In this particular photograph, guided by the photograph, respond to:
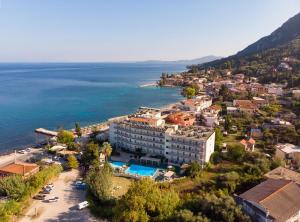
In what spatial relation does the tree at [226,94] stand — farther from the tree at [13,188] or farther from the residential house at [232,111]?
the tree at [13,188]

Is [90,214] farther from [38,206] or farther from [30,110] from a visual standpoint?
[30,110]

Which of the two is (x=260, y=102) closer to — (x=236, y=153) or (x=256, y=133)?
(x=256, y=133)

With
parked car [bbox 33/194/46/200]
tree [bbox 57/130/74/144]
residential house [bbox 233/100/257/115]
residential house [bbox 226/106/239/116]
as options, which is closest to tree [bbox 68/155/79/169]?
parked car [bbox 33/194/46/200]

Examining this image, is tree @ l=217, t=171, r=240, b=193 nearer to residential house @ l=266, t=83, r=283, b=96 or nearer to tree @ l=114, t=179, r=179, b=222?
tree @ l=114, t=179, r=179, b=222

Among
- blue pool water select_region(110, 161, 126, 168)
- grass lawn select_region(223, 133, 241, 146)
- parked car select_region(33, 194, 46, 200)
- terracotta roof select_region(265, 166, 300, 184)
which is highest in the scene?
terracotta roof select_region(265, 166, 300, 184)

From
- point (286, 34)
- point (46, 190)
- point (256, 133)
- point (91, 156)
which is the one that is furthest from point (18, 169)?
point (286, 34)
